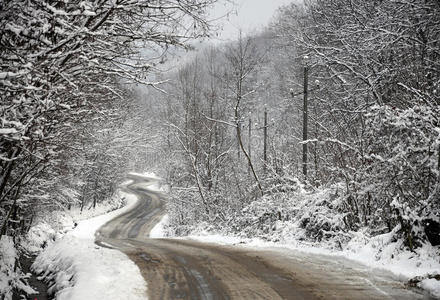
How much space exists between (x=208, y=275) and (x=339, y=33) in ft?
37.4

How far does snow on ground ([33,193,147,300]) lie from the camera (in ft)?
17.2

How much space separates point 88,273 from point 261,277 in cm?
291

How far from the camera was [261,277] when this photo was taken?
6.05m

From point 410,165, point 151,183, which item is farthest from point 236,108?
point 151,183

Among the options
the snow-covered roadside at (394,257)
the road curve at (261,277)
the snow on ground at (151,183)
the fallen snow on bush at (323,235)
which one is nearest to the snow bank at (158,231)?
the fallen snow on bush at (323,235)

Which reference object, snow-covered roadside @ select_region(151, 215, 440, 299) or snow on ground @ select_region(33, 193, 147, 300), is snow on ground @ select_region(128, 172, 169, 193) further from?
snow-covered roadside @ select_region(151, 215, 440, 299)

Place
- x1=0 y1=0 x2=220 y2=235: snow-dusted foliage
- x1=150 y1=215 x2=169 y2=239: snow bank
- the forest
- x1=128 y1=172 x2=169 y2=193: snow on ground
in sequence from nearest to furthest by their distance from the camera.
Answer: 1. x1=0 y1=0 x2=220 y2=235: snow-dusted foliage
2. the forest
3. x1=150 y1=215 x2=169 y2=239: snow bank
4. x1=128 y1=172 x2=169 y2=193: snow on ground

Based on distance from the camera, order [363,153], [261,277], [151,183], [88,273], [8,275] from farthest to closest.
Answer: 1. [151,183]
2. [363,153]
3. [8,275]
4. [88,273]
5. [261,277]

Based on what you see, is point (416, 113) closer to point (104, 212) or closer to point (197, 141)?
point (197, 141)

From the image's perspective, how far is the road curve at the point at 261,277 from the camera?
5035 mm

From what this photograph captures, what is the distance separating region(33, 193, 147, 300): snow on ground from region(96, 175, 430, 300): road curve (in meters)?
0.27

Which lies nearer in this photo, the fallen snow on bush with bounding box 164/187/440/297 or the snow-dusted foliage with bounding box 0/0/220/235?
the snow-dusted foliage with bounding box 0/0/220/235

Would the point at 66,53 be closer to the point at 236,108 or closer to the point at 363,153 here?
the point at 363,153

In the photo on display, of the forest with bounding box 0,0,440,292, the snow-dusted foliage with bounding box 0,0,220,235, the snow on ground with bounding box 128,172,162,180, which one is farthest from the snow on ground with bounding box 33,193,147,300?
the snow on ground with bounding box 128,172,162,180
